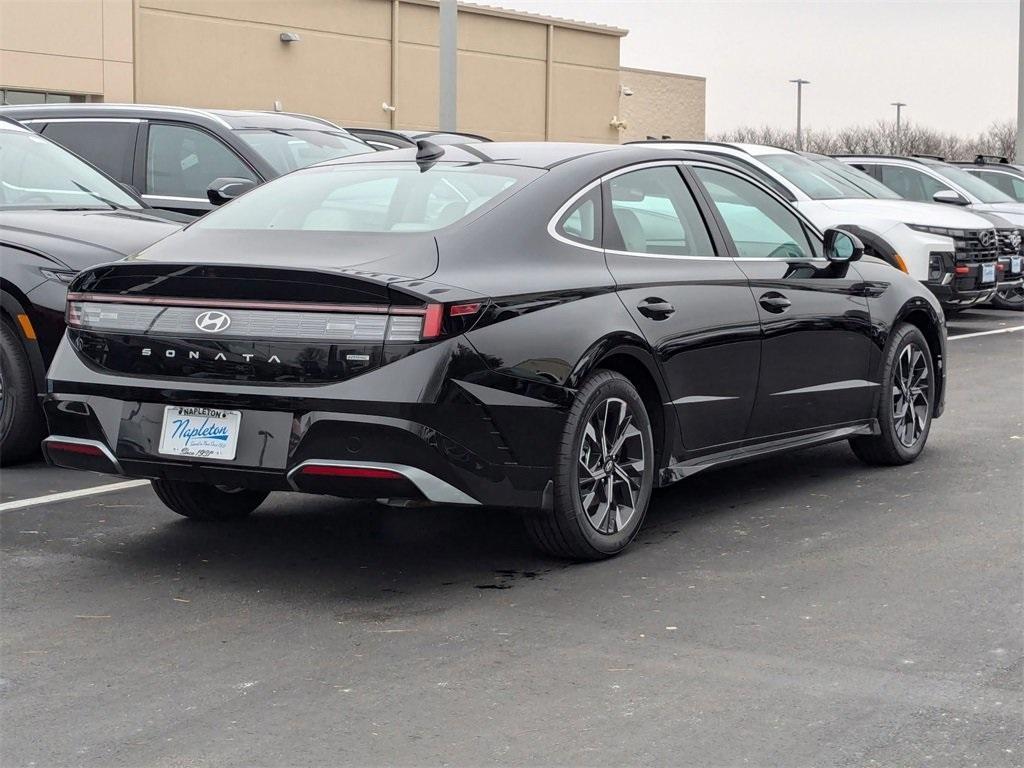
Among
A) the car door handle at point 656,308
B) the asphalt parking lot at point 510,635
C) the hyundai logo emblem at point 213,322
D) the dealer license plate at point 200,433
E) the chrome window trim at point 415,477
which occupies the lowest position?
the asphalt parking lot at point 510,635

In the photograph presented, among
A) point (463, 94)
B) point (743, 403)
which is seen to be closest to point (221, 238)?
point (743, 403)

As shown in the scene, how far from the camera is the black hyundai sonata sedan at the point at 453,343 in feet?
17.6

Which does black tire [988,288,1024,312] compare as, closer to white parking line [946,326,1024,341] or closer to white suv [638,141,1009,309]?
white parking line [946,326,1024,341]

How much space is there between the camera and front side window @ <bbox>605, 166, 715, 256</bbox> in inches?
253

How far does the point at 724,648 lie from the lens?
4930mm

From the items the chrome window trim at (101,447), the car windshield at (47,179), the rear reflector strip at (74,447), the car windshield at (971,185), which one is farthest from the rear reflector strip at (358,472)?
the car windshield at (971,185)

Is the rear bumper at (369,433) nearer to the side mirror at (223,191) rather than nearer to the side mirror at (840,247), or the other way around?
the side mirror at (840,247)

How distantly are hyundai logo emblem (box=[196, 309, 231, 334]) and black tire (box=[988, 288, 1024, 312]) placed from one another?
Answer: 561 inches

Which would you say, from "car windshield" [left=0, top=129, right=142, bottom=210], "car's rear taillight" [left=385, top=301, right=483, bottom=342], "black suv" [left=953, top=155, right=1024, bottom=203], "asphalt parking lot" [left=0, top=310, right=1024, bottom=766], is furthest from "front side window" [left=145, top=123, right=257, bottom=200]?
"black suv" [left=953, top=155, right=1024, bottom=203]

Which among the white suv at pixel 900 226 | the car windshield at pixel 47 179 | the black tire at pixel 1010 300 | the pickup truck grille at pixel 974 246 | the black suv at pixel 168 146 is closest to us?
the car windshield at pixel 47 179

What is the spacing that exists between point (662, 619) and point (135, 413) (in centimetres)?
199

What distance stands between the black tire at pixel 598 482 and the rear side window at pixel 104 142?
648cm

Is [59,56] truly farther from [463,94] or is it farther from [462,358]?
[462,358]

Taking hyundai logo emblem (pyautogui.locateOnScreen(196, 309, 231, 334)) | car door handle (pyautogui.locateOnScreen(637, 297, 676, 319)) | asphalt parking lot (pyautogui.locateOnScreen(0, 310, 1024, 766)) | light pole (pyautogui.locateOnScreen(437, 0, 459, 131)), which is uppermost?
light pole (pyautogui.locateOnScreen(437, 0, 459, 131))
